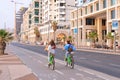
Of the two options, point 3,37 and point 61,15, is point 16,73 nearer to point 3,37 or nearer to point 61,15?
point 3,37

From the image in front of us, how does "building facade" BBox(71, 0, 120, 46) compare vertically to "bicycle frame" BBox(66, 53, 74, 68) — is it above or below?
above

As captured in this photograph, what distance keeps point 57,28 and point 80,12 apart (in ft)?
85.8

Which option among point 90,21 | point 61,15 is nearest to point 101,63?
point 90,21

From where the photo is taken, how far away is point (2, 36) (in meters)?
34.7

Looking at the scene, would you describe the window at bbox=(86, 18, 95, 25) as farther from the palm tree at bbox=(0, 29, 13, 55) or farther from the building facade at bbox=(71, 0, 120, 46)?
the palm tree at bbox=(0, 29, 13, 55)

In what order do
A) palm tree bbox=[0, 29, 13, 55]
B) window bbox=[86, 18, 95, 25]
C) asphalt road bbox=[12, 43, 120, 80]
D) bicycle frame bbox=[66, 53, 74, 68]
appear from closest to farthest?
1. asphalt road bbox=[12, 43, 120, 80]
2. bicycle frame bbox=[66, 53, 74, 68]
3. palm tree bbox=[0, 29, 13, 55]
4. window bbox=[86, 18, 95, 25]

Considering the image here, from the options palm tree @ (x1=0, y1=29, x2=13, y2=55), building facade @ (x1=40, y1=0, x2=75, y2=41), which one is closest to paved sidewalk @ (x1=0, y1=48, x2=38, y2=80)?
palm tree @ (x1=0, y1=29, x2=13, y2=55)

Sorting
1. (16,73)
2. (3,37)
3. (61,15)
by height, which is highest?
(61,15)

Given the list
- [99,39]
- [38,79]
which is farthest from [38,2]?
[38,79]

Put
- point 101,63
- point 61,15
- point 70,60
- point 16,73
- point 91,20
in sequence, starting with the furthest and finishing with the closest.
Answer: point 61,15, point 91,20, point 101,63, point 70,60, point 16,73

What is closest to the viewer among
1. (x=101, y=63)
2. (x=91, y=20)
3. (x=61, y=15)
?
(x=101, y=63)

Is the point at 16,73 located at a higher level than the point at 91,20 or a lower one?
lower

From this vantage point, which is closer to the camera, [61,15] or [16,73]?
[16,73]

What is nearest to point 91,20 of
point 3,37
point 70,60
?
point 3,37
